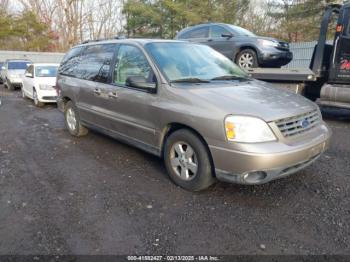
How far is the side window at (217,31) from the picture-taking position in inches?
351

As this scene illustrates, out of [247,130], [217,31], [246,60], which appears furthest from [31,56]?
[247,130]

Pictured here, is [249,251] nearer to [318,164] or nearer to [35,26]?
[318,164]

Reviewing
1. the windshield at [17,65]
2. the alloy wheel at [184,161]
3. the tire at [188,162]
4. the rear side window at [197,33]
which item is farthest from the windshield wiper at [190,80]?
the windshield at [17,65]

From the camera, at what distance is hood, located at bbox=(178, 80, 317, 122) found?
3.13 meters

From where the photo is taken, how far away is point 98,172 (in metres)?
4.29

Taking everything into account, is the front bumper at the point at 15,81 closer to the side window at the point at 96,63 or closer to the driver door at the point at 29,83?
the driver door at the point at 29,83

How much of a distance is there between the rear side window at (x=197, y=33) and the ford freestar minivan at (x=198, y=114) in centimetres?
492

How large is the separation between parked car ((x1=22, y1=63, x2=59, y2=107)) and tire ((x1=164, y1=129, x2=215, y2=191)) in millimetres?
7335

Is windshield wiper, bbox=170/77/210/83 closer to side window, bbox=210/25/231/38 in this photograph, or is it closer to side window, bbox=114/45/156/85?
side window, bbox=114/45/156/85

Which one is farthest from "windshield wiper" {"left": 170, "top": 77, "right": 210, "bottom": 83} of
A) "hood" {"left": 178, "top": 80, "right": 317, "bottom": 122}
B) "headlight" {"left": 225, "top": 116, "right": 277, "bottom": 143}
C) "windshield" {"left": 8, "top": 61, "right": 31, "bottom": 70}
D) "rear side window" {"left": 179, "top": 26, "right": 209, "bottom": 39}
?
"windshield" {"left": 8, "top": 61, "right": 31, "bottom": 70}

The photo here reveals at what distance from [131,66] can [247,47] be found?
16.3ft

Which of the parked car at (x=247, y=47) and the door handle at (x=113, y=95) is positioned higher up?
the parked car at (x=247, y=47)

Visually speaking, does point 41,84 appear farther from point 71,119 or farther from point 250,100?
point 250,100

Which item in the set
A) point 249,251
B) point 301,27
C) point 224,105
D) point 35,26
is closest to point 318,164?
point 224,105
